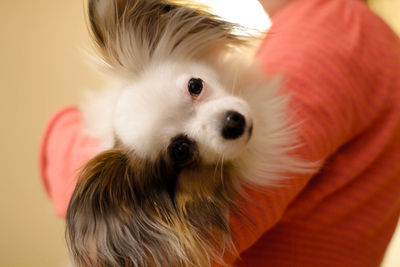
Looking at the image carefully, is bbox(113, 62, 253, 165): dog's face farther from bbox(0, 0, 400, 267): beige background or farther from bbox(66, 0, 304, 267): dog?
bbox(0, 0, 400, 267): beige background

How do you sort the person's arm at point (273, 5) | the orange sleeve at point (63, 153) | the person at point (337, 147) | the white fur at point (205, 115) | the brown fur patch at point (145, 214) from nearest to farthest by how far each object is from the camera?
the brown fur patch at point (145, 214), the white fur at point (205, 115), the person at point (337, 147), the orange sleeve at point (63, 153), the person's arm at point (273, 5)

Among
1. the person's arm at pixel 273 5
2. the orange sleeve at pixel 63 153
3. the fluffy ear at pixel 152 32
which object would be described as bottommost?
the orange sleeve at pixel 63 153

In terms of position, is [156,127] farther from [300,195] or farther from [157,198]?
[300,195]

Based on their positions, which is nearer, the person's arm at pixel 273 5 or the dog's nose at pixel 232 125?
the dog's nose at pixel 232 125

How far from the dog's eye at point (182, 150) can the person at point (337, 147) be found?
25 cm

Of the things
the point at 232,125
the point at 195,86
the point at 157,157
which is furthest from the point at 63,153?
the point at 232,125

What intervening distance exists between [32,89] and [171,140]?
5.26 feet

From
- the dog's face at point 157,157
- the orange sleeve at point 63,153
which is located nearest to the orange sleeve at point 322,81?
the dog's face at point 157,157

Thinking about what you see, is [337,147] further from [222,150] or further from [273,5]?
[273,5]

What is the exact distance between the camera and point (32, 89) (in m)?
2.27

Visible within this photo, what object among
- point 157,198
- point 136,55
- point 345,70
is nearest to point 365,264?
point 345,70

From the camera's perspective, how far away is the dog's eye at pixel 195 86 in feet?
3.47

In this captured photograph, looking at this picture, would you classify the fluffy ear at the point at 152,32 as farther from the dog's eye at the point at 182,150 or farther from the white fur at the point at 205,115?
the dog's eye at the point at 182,150

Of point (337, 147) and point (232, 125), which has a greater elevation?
point (232, 125)
